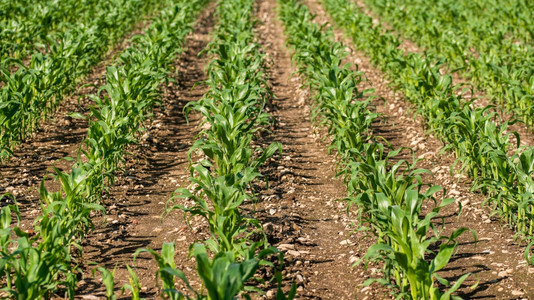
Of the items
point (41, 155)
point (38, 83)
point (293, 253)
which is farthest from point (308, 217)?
point (38, 83)

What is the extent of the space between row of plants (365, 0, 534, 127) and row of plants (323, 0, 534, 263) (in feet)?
2.09

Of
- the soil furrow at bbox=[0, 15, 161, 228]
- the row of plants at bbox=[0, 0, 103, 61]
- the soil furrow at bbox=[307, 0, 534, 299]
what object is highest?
the row of plants at bbox=[0, 0, 103, 61]

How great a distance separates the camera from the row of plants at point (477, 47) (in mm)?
8039

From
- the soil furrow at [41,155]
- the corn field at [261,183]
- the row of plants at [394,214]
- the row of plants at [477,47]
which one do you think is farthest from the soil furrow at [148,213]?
the row of plants at [477,47]

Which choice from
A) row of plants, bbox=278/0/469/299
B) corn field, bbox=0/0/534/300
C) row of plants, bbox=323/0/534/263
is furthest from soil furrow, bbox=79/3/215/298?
row of plants, bbox=323/0/534/263

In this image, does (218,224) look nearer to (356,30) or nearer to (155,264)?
(155,264)

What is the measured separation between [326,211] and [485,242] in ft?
4.77

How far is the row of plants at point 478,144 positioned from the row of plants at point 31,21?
526 cm

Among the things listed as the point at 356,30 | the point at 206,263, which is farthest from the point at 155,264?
the point at 356,30

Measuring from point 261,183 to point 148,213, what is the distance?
124cm

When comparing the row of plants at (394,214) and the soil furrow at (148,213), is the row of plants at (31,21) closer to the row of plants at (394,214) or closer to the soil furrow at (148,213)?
the soil furrow at (148,213)

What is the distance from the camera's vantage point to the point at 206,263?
3545mm

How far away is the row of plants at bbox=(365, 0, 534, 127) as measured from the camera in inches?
316

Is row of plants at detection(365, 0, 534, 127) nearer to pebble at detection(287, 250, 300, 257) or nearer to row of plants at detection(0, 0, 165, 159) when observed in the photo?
pebble at detection(287, 250, 300, 257)
